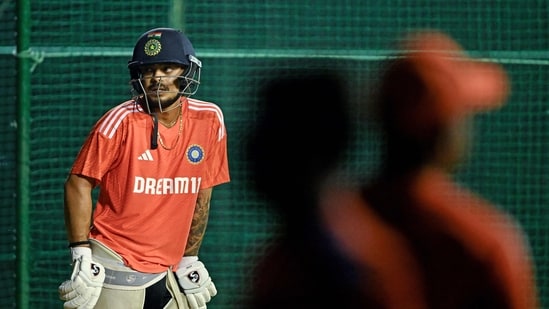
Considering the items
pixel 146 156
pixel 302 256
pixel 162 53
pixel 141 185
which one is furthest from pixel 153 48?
pixel 302 256

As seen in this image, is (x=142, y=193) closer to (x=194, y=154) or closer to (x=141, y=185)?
(x=141, y=185)

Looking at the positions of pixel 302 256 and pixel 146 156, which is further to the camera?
pixel 146 156

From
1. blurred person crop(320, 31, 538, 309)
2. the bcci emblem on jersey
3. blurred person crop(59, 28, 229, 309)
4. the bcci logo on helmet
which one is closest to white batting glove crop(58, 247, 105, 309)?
blurred person crop(59, 28, 229, 309)

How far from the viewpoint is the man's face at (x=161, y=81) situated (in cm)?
409

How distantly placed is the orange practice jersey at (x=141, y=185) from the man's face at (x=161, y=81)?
110 mm

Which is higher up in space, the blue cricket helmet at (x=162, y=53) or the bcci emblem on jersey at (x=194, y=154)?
the blue cricket helmet at (x=162, y=53)

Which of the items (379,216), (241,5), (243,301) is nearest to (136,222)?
(243,301)

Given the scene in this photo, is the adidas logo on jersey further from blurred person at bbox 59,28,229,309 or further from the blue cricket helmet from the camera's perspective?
the blue cricket helmet

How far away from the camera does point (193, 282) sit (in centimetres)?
433

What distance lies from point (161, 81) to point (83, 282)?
2.82 feet

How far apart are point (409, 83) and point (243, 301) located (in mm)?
4254

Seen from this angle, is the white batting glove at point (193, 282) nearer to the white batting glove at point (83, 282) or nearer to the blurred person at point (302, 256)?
the white batting glove at point (83, 282)

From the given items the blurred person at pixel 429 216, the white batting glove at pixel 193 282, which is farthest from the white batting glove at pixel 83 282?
the blurred person at pixel 429 216

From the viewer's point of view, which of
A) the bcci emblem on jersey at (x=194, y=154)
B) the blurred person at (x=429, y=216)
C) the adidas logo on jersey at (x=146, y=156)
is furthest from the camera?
the bcci emblem on jersey at (x=194, y=154)
